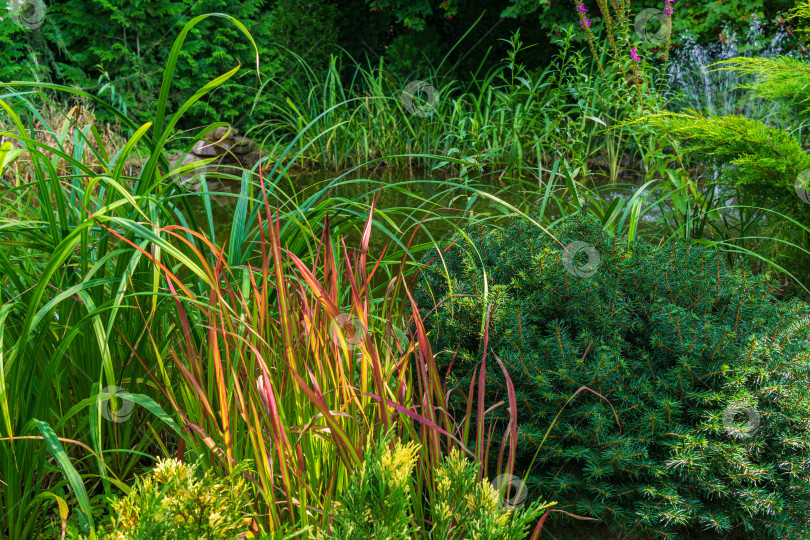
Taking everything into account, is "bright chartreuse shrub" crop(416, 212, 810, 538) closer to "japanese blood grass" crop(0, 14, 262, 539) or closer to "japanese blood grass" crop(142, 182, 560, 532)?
"japanese blood grass" crop(142, 182, 560, 532)

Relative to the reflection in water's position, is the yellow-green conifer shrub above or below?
above

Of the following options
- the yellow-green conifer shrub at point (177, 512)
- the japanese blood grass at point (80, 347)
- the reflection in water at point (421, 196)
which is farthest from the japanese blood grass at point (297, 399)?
the reflection in water at point (421, 196)

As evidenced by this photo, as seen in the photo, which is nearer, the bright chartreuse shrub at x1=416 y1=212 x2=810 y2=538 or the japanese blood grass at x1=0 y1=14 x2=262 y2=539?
the japanese blood grass at x1=0 y1=14 x2=262 y2=539

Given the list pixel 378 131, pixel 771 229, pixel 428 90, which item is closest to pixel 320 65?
pixel 428 90

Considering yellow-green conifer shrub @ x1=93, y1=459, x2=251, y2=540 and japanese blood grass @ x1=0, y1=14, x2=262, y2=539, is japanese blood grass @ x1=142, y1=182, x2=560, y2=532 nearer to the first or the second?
japanese blood grass @ x1=0, y1=14, x2=262, y2=539

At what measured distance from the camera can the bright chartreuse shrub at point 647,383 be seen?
1477 millimetres

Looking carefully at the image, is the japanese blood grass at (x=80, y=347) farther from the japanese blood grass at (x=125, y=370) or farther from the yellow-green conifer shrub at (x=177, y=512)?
the yellow-green conifer shrub at (x=177, y=512)

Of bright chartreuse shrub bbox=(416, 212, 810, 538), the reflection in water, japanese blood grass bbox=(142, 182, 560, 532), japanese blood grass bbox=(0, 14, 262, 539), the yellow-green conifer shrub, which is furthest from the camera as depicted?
the reflection in water

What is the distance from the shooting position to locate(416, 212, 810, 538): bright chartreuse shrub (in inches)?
58.1

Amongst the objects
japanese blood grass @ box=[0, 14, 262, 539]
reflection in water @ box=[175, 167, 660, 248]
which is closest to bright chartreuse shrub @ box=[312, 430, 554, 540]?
japanese blood grass @ box=[0, 14, 262, 539]

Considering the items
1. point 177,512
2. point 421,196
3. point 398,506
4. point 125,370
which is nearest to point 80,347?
point 125,370

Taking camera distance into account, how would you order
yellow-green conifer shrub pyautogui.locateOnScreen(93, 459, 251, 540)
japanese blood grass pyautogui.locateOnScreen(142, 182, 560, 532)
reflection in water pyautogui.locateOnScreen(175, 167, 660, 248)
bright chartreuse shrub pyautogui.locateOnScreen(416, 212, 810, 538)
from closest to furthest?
yellow-green conifer shrub pyautogui.locateOnScreen(93, 459, 251, 540), japanese blood grass pyautogui.locateOnScreen(142, 182, 560, 532), bright chartreuse shrub pyautogui.locateOnScreen(416, 212, 810, 538), reflection in water pyautogui.locateOnScreen(175, 167, 660, 248)

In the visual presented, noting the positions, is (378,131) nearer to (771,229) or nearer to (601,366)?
(771,229)

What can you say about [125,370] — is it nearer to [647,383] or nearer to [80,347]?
[80,347]
